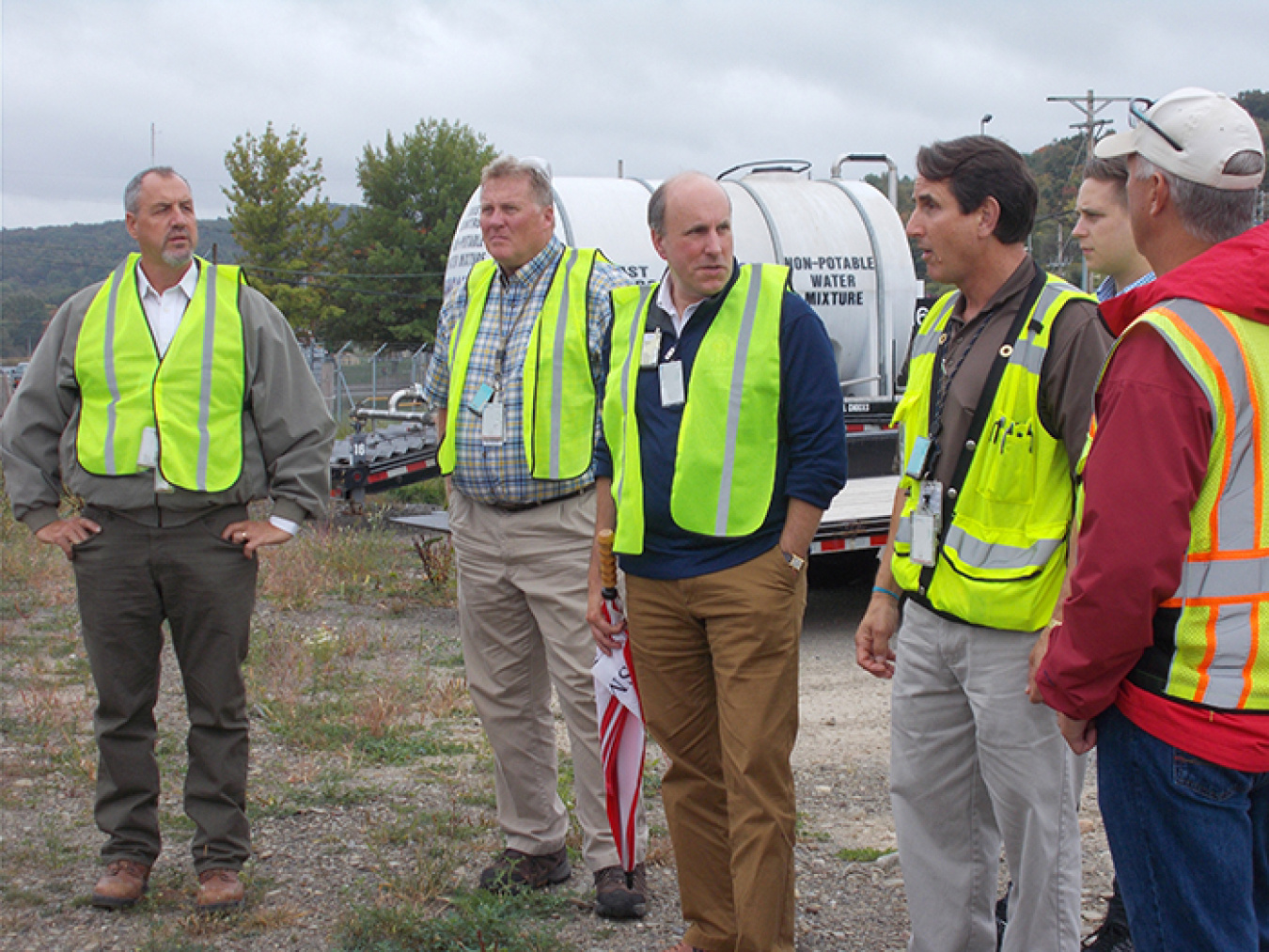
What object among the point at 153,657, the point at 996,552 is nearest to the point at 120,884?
the point at 153,657

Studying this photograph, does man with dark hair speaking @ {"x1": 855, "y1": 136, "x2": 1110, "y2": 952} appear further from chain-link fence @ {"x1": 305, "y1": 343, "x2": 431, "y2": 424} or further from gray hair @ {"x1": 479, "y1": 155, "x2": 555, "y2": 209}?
chain-link fence @ {"x1": 305, "y1": 343, "x2": 431, "y2": 424}

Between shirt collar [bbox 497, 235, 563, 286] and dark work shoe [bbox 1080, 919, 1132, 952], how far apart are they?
8.91 ft

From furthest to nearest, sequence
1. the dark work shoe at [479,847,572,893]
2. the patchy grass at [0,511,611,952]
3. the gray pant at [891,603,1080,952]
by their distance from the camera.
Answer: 1. the dark work shoe at [479,847,572,893]
2. the patchy grass at [0,511,611,952]
3. the gray pant at [891,603,1080,952]

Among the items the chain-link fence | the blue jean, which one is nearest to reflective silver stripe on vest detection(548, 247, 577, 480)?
the blue jean

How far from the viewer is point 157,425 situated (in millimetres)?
3666

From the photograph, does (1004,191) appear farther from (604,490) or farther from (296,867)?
(296,867)

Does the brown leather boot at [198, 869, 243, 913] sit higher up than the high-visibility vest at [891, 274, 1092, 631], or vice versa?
the high-visibility vest at [891, 274, 1092, 631]

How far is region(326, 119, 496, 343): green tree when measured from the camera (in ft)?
134

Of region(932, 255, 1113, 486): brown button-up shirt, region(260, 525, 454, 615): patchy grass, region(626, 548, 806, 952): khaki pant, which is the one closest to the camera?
region(932, 255, 1113, 486): brown button-up shirt

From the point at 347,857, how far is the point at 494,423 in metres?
1.63

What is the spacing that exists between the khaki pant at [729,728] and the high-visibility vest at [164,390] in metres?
1.49

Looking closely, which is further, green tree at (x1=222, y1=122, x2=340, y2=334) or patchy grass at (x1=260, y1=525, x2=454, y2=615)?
green tree at (x1=222, y1=122, x2=340, y2=334)

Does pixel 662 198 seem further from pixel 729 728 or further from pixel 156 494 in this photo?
pixel 156 494

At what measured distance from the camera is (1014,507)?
262 cm
